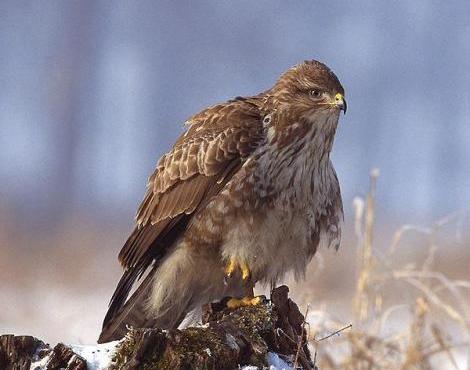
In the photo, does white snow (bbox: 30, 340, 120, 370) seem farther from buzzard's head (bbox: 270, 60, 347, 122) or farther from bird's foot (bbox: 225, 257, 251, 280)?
buzzard's head (bbox: 270, 60, 347, 122)

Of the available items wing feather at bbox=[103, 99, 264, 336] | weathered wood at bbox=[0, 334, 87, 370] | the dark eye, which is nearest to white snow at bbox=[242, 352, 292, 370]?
weathered wood at bbox=[0, 334, 87, 370]

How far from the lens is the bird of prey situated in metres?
5.41

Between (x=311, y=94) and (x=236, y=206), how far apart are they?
2.60 ft

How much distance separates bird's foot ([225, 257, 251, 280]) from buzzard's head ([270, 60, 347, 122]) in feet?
2.65

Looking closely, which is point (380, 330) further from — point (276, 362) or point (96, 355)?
point (96, 355)

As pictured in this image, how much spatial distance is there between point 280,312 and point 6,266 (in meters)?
8.96

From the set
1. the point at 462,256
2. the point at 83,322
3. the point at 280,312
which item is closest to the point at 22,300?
the point at 83,322

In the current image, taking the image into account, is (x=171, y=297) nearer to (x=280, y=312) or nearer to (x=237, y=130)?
(x=237, y=130)

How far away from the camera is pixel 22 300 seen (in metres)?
10.6

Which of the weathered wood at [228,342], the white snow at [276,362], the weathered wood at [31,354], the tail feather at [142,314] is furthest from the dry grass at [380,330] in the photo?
the weathered wood at [31,354]

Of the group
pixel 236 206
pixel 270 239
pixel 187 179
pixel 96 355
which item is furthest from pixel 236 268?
pixel 96 355

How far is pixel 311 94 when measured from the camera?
5715 mm

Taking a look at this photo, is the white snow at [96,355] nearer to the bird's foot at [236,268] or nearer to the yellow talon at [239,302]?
the yellow talon at [239,302]

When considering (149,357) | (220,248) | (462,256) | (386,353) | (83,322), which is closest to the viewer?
(149,357)
